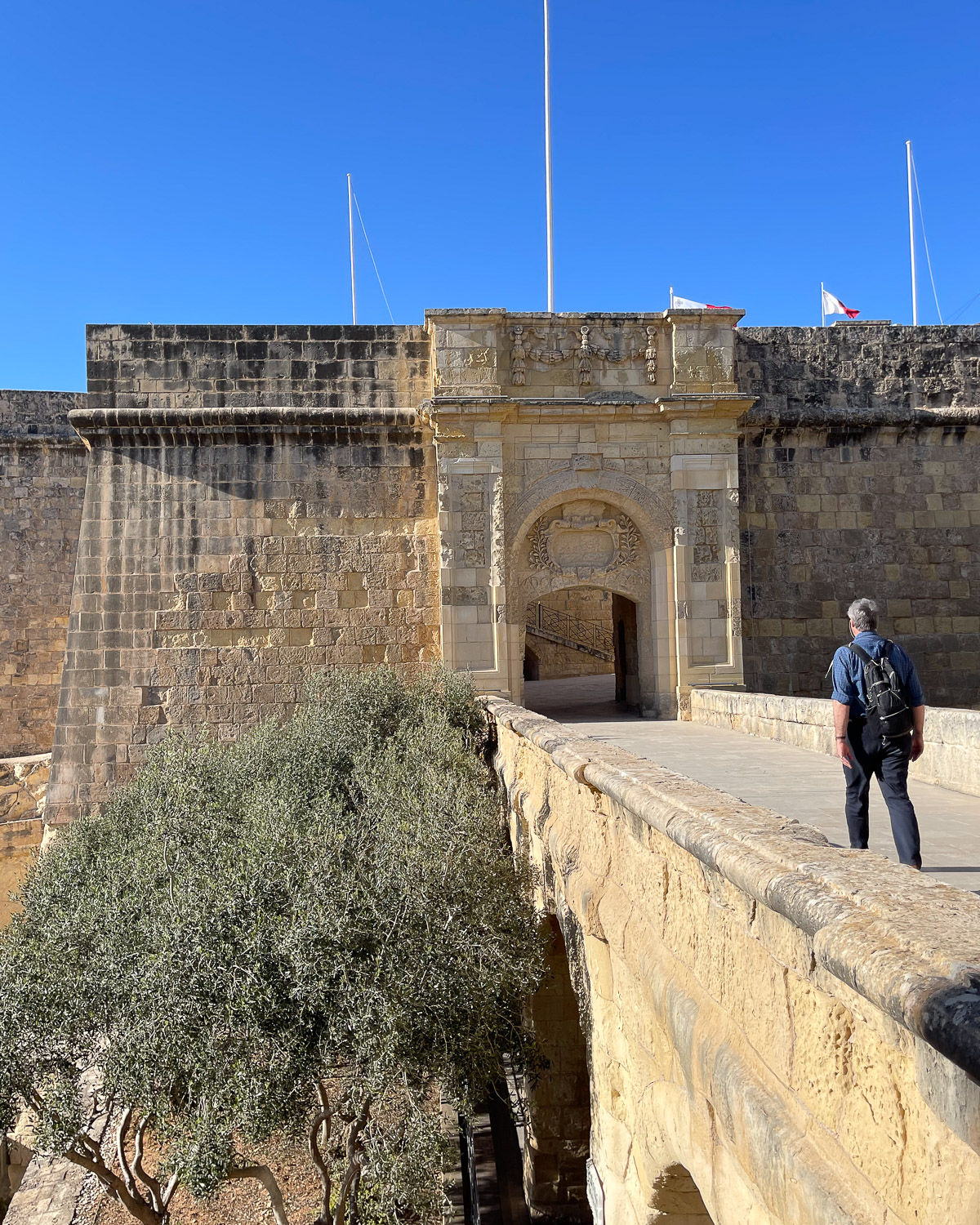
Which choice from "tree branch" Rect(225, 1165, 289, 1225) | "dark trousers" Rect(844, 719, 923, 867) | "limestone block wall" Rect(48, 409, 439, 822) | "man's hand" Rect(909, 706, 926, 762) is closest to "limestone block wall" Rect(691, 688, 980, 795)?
"man's hand" Rect(909, 706, 926, 762)

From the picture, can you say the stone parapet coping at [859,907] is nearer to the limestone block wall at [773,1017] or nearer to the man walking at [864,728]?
the limestone block wall at [773,1017]

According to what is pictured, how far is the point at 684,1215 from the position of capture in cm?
336

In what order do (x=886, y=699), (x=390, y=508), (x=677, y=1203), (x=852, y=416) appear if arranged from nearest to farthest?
(x=677, y=1203) < (x=886, y=699) < (x=390, y=508) < (x=852, y=416)

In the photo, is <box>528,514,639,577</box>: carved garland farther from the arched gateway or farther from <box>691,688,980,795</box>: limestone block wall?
<box>691,688,980,795</box>: limestone block wall

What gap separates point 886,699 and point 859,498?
8.68 m

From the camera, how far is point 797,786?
522 cm

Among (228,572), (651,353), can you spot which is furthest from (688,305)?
(228,572)

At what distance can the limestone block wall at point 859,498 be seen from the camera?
11.3 meters

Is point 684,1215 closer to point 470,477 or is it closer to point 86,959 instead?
point 86,959

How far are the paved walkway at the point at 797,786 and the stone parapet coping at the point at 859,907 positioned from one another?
0.89 m

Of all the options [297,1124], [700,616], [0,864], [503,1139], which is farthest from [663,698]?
[0,864]

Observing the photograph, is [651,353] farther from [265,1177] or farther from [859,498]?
[265,1177]

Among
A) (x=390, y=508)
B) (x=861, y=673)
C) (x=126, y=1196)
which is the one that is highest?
(x=390, y=508)

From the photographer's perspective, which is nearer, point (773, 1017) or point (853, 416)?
point (773, 1017)
